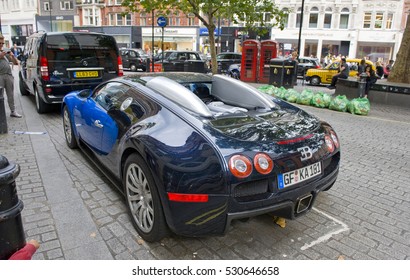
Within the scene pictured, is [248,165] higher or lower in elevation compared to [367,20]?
lower

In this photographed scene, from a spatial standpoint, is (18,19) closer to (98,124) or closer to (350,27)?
(350,27)

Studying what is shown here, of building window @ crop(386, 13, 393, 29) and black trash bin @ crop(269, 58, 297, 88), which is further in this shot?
building window @ crop(386, 13, 393, 29)

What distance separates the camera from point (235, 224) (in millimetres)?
3207

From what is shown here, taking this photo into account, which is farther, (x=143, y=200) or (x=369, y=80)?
(x=369, y=80)

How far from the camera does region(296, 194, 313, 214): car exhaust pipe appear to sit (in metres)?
2.70

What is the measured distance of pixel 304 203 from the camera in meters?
2.79

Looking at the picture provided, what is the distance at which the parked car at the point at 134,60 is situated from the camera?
A: 24469mm

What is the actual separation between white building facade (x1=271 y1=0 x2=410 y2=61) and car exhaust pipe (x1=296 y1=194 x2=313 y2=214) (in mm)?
38718

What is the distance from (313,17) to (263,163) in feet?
140

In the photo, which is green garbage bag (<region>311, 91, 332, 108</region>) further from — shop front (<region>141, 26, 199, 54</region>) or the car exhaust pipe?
shop front (<region>141, 26, 199, 54</region>)

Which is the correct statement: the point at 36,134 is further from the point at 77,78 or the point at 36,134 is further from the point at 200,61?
the point at 200,61

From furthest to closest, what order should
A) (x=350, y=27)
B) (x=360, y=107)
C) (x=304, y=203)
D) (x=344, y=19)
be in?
(x=344, y=19) < (x=350, y=27) < (x=360, y=107) < (x=304, y=203)

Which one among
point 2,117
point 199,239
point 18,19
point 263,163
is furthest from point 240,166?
point 18,19

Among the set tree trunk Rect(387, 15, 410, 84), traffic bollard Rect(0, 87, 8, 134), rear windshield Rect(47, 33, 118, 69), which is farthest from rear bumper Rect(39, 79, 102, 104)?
tree trunk Rect(387, 15, 410, 84)
